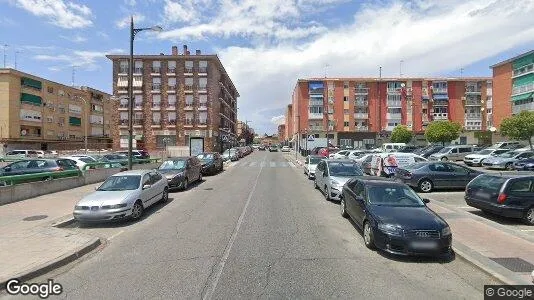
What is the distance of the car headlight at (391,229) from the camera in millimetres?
7104

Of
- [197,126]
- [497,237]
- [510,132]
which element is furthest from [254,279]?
[197,126]

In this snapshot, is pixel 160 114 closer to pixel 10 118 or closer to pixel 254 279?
pixel 10 118

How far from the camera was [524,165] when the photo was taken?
2414 centimetres

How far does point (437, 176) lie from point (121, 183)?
1300 cm

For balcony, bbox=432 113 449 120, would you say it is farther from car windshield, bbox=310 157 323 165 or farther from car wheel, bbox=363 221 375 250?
car wheel, bbox=363 221 375 250

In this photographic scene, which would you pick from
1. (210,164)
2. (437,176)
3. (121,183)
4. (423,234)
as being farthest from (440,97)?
(423,234)

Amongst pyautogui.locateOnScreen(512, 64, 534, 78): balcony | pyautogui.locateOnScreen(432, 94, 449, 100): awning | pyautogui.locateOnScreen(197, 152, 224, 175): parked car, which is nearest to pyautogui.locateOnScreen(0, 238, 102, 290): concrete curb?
pyautogui.locateOnScreen(197, 152, 224, 175): parked car

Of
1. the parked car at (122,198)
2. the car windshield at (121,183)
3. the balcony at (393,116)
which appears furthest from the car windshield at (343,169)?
the balcony at (393,116)

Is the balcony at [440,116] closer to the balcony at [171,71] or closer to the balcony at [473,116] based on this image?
the balcony at [473,116]

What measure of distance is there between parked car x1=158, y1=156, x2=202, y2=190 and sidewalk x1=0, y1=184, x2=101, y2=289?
4889 millimetres

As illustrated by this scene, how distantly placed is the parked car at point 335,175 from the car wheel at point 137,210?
6.65 meters

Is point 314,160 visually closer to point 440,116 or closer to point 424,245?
point 424,245

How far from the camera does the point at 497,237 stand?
8.73m

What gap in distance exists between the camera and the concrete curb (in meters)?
6.19
